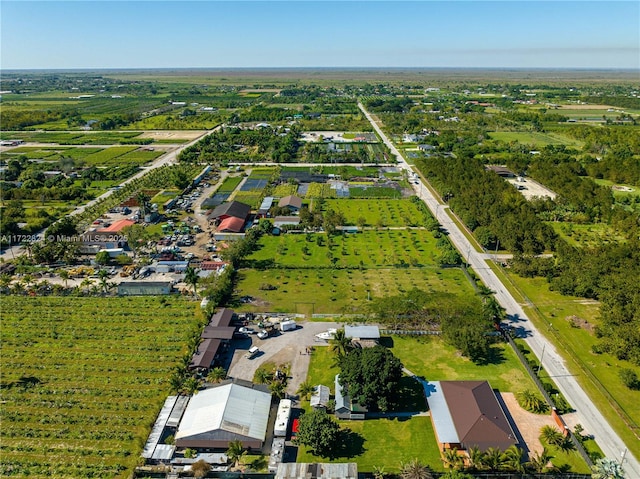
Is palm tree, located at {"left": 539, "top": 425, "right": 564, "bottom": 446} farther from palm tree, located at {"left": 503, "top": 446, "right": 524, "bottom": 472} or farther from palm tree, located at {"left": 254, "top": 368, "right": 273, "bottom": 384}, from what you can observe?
palm tree, located at {"left": 254, "top": 368, "right": 273, "bottom": 384}

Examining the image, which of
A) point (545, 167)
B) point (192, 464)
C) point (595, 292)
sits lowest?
point (192, 464)

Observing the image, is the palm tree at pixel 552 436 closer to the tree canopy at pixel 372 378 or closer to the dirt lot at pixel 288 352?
the tree canopy at pixel 372 378

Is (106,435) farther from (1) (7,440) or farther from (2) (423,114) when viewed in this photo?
(2) (423,114)

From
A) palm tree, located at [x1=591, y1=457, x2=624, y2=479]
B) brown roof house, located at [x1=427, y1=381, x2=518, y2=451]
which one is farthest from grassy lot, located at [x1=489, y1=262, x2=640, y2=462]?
brown roof house, located at [x1=427, y1=381, x2=518, y2=451]

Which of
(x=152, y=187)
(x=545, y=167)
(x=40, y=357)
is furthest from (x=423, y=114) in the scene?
(x=40, y=357)

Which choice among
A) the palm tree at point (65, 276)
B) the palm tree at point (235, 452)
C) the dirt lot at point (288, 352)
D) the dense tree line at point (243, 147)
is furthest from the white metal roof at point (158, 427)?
the dense tree line at point (243, 147)

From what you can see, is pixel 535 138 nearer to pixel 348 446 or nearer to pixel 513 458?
pixel 513 458
